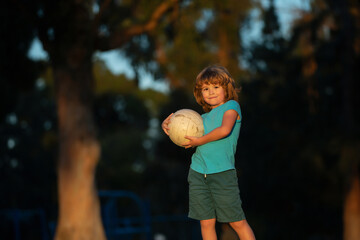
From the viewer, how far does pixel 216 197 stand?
4.58 metres

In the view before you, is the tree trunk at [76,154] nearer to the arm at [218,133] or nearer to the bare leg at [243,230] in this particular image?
the bare leg at [243,230]

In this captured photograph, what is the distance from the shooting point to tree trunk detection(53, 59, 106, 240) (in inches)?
456

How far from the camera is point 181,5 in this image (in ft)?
45.0

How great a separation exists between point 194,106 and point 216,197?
1977 centimetres

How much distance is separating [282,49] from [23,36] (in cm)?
1269

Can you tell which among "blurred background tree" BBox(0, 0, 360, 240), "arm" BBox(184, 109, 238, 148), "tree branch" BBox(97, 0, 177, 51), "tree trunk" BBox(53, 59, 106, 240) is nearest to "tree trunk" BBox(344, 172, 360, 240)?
"blurred background tree" BBox(0, 0, 360, 240)

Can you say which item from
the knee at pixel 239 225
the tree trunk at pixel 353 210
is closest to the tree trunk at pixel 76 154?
the knee at pixel 239 225

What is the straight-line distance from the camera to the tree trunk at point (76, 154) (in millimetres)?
11586

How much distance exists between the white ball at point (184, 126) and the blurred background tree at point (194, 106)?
289 inches

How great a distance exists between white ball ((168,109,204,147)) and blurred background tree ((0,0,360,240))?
24.1 ft

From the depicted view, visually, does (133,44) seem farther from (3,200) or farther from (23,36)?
(3,200)

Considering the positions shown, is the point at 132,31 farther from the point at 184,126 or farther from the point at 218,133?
the point at 218,133

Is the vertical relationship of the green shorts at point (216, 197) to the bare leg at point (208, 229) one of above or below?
above

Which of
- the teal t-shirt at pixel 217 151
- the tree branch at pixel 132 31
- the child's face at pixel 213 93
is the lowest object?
the teal t-shirt at pixel 217 151
